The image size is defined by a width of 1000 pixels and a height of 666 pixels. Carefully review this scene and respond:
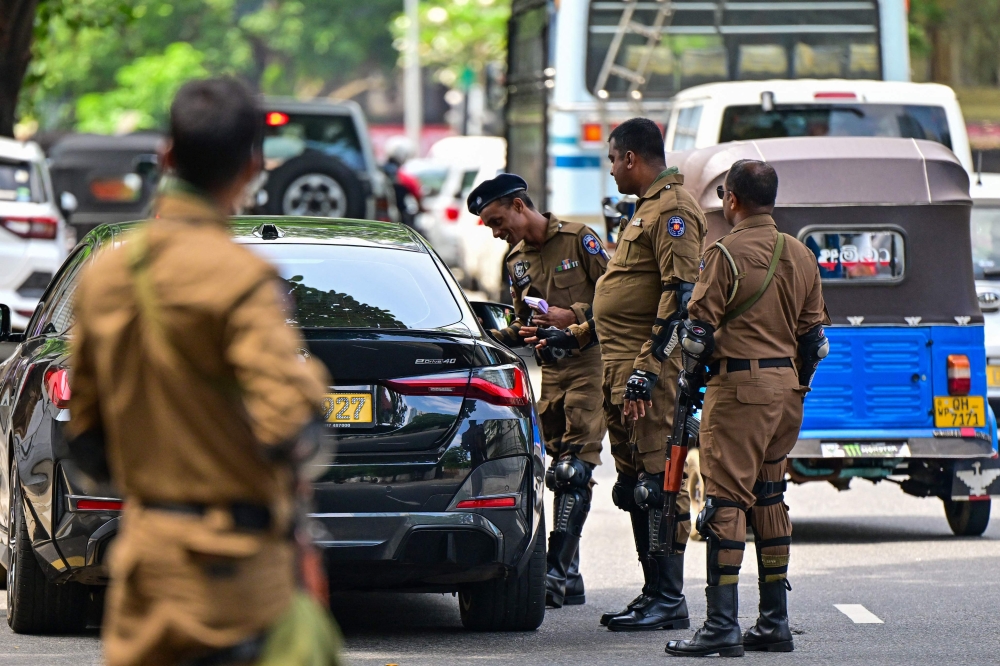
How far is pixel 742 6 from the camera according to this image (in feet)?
51.1

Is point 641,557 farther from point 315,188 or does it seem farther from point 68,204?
point 68,204

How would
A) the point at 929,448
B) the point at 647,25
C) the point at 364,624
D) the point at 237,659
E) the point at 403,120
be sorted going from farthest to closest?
the point at 403,120, the point at 647,25, the point at 929,448, the point at 364,624, the point at 237,659

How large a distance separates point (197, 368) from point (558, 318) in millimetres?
4445

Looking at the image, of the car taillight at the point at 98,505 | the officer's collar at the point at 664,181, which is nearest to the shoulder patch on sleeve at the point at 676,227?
the officer's collar at the point at 664,181

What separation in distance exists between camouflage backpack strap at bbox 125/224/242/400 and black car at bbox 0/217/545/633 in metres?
3.00

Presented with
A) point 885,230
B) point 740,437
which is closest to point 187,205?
point 740,437

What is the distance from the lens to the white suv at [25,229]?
52.9 feet

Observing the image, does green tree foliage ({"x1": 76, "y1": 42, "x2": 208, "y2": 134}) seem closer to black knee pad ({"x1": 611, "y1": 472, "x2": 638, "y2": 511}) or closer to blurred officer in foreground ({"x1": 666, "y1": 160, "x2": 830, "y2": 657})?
black knee pad ({"x1": 611, "y1": 472, "x2": 638, "y2": 511})

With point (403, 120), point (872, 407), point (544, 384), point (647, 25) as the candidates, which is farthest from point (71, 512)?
point (403, 120)

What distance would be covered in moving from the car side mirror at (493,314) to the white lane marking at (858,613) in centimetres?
187

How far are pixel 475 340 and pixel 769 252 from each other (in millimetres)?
1124

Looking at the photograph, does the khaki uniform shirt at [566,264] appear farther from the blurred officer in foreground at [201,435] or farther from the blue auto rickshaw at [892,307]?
the blurred officer in foreground at [201,435]

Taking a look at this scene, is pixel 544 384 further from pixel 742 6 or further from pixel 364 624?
pixel 742 6

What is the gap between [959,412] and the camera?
9234 millimetres
